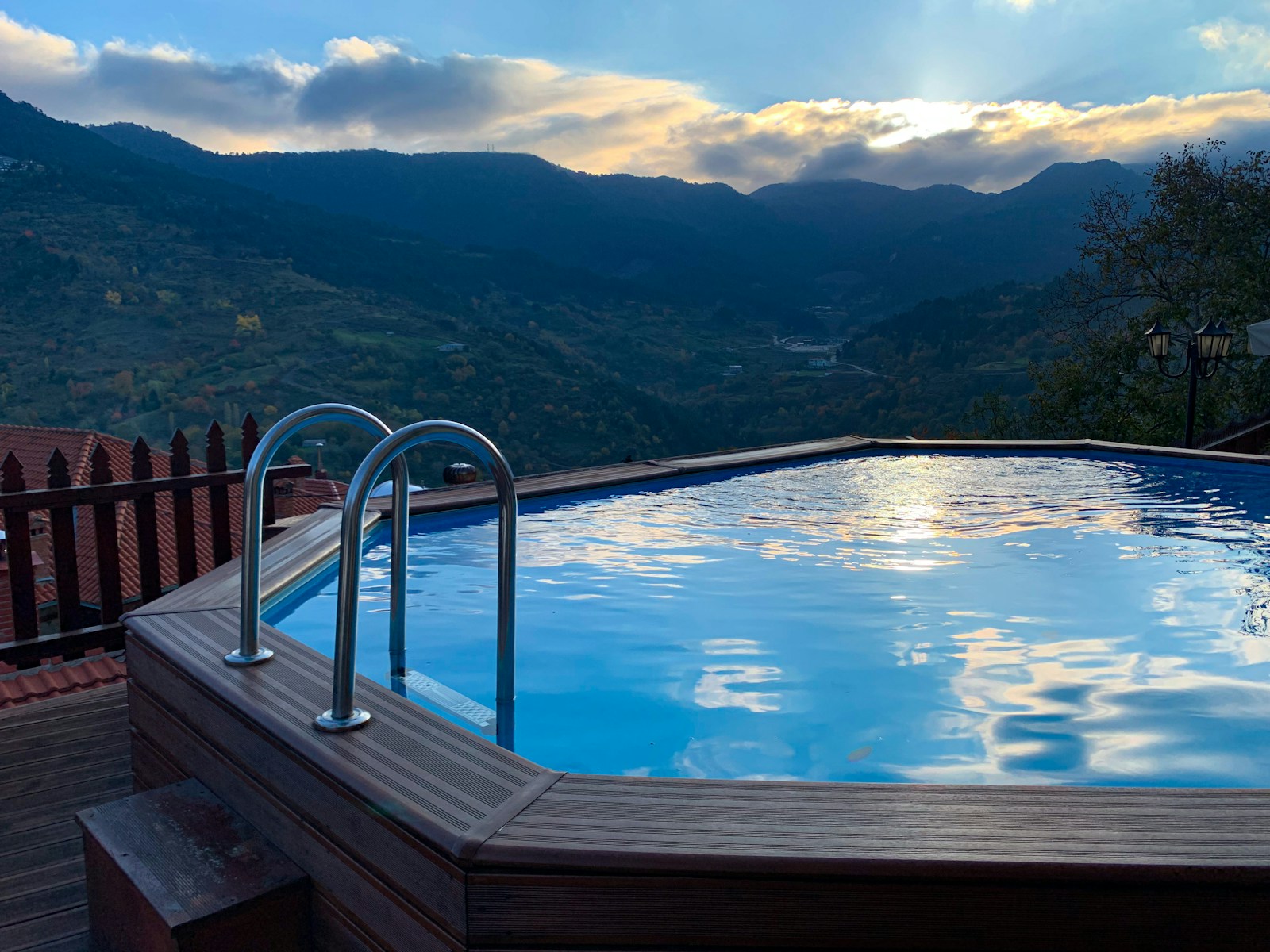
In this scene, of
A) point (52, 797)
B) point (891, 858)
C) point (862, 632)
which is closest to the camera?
point (891, 858)

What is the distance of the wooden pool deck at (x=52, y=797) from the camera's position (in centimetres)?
174

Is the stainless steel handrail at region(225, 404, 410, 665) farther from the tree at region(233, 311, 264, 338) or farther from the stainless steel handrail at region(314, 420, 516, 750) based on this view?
the tree at region(233, 311, 264, 338)

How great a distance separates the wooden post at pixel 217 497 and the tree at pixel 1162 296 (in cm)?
1414

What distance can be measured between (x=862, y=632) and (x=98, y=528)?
2.97m

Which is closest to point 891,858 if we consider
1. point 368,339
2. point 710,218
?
point 368,339

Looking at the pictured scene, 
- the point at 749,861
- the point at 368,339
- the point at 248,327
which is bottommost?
the point at 749,861

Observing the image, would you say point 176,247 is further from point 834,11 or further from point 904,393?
point 834,11

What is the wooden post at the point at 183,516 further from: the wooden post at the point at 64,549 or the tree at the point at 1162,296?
the tree at the point at 1162,296

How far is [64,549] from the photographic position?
338 centimetres

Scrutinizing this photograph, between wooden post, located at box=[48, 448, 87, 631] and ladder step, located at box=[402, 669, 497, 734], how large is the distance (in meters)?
1.72

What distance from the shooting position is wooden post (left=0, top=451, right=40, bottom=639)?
323cm

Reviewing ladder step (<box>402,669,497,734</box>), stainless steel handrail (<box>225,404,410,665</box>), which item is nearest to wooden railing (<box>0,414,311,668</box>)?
ladder step (<box>402,669,497,734</box>)

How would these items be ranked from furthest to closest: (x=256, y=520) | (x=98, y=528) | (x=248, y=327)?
(x=248, y=327)
(x=98, y=528)
(x=256, y=520)

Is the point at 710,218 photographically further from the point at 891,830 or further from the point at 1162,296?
the point at 891,830
